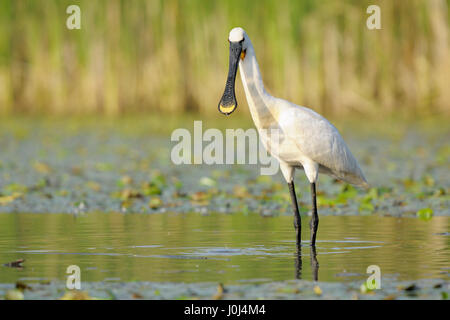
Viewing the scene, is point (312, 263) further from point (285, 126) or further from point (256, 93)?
point (256, 93)

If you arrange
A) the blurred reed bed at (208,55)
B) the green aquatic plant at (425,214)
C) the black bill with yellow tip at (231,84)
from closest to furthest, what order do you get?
the black bill with yellow tip at (231,84) < the green aquatic plant at (425,214) < the blurred reed bed at (208,55)

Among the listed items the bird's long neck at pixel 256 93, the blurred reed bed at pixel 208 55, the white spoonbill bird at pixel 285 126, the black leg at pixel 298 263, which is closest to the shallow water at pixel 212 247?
the black leg at pixel 298 263

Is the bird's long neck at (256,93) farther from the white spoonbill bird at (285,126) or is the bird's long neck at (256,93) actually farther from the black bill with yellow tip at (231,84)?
the black bill with yellow tip at (231,84)

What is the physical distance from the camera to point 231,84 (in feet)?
25.5

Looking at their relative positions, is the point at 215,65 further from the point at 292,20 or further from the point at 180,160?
the point at 180,160

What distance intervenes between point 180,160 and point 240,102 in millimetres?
5009

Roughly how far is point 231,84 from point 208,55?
41.8 ft

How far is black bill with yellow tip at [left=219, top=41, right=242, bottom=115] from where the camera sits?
299 inches

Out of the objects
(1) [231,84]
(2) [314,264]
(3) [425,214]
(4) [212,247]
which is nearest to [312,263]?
(2) [314,264]

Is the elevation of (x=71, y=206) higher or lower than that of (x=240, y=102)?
lower

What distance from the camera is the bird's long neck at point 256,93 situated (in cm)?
775

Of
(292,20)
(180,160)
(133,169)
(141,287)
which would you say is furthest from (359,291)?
(292,20)

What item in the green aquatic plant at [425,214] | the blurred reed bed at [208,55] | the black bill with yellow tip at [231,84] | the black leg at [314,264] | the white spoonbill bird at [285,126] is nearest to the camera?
the black leg at [314,264]

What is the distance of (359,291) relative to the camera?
5676mm
